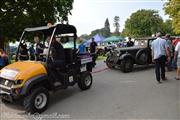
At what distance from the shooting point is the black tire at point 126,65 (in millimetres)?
11906

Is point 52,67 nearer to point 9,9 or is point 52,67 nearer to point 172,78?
point 172,78

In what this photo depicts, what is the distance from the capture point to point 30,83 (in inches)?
233

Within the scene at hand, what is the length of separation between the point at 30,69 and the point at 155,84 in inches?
189

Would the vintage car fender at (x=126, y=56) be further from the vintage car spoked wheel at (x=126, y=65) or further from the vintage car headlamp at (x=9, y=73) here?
the vintage car headlamp at (x=9, y=73)

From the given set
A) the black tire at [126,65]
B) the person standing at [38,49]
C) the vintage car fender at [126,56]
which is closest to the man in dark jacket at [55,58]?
the person standing at [38,49]

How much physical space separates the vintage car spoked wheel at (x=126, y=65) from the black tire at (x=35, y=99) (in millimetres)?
6267

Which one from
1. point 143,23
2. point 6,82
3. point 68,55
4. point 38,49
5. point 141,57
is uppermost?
point 143,23

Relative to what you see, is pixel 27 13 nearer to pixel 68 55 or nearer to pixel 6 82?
pixel 68 55

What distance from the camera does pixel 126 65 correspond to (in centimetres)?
1199

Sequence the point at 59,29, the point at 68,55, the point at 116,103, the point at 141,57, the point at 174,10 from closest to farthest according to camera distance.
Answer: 1. the point at 116,103
2. the point at 59,29
3. the point at 68,55
4. the point at 141,57
5. the point at 174,10

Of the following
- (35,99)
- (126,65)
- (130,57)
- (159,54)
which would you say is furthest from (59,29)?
(130,57)

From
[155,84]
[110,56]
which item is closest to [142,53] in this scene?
[110,56]

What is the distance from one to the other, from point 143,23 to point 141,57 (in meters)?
62.1

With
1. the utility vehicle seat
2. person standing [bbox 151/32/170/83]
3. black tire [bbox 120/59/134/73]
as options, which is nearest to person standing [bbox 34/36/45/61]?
the utility vehicle seat
